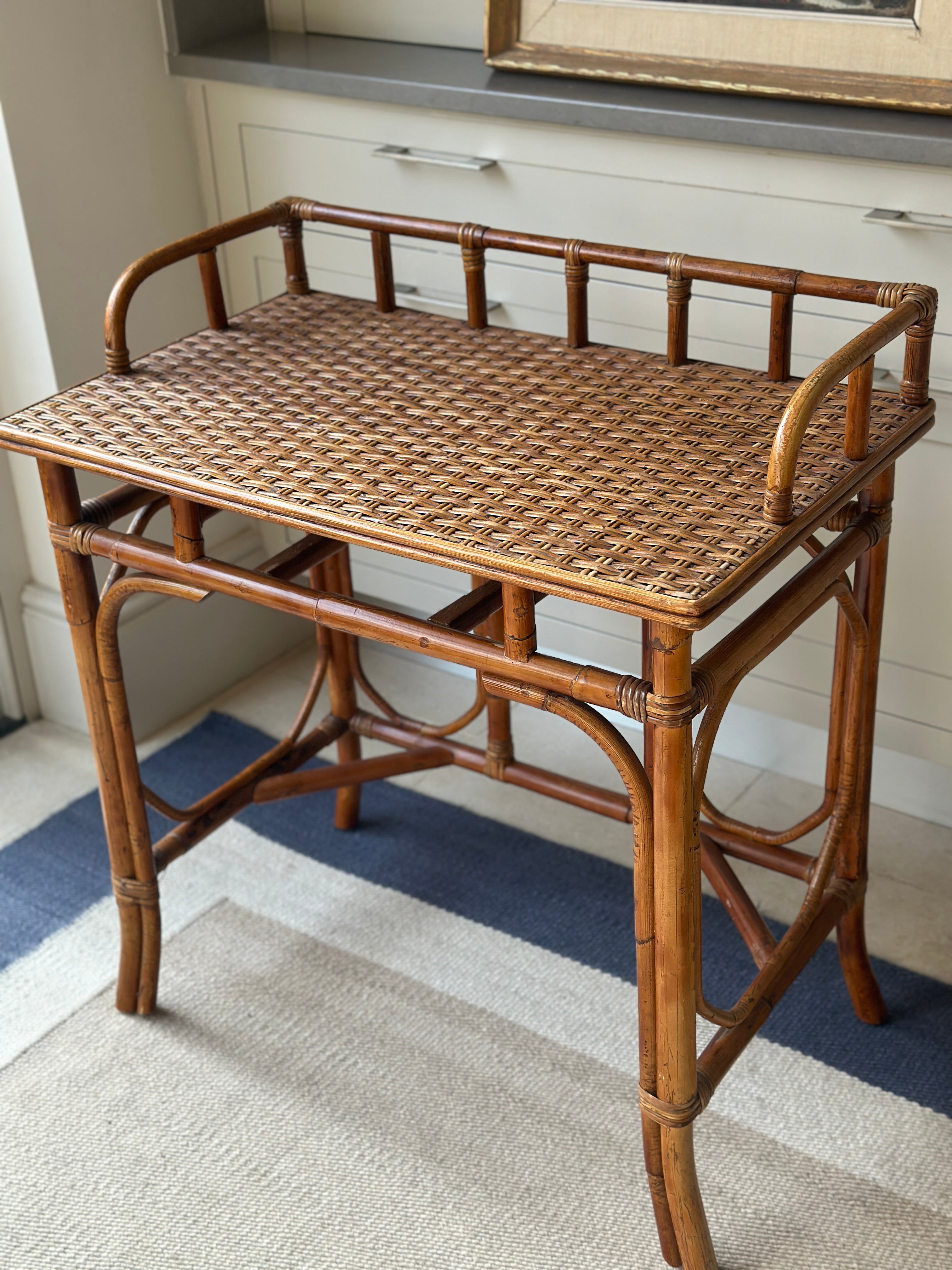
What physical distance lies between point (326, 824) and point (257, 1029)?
0.39m

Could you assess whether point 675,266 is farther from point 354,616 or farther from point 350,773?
point 350,773

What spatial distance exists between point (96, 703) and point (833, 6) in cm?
107

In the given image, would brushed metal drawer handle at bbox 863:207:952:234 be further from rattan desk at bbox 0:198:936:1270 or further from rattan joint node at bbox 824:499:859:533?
rattan joint node at bbox 824:499:859:533

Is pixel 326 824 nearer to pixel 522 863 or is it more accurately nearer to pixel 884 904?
pixel 522 863

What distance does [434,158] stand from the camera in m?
1.63

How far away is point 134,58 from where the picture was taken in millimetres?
1789

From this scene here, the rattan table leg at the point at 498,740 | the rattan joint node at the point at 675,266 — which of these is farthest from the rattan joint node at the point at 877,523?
the rattan table leg at the point at 498,740

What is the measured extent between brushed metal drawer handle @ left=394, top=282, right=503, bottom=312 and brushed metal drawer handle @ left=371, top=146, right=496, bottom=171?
0.16 meters

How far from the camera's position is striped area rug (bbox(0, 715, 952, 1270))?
1285mm

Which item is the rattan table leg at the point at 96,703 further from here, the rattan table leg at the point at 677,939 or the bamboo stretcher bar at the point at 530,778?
the rattan table leg at the point at 677,939

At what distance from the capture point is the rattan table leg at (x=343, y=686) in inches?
65.2

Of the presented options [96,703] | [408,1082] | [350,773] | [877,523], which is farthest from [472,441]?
[408,1082]

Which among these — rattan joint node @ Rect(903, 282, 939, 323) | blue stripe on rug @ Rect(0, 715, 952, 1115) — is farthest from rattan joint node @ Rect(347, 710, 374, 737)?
rattan joint node @ Rect(903, 282, 939, 323)

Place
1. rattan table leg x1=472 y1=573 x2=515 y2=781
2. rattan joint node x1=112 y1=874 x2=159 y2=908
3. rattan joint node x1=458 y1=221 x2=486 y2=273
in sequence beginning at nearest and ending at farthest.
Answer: rattan joint node x1=458 y1=221 x2=486 y2=273 < rattan joint node x1=112 y1=874 x2=159 y2=908 < rattan table leg x1=472 y1=573 x2=515 y2=781
